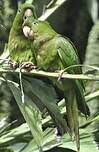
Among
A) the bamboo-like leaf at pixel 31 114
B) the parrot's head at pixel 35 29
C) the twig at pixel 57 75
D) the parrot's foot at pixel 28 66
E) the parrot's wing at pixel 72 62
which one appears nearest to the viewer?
the twig at pixel 57 75

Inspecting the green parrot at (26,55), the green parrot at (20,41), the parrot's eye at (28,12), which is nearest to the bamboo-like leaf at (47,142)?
the green parrot at (26,55)

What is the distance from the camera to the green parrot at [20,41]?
2916 mm

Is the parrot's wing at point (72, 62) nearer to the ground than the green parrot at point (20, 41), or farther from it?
nearer to the ground

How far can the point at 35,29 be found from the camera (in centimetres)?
279

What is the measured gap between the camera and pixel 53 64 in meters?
2.73

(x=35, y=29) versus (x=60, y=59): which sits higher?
(x=35, y=29)

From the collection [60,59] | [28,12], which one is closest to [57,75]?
[60,59]

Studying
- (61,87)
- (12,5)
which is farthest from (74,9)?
(61,87)

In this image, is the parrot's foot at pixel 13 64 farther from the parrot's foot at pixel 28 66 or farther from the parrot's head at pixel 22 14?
the parrot's head at pixel 22 14

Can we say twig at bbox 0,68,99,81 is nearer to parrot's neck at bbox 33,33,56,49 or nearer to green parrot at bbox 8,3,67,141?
green parrot at bbox 8,3,67,141

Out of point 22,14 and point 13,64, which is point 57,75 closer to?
point 13,64

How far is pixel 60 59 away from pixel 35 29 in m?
0.17

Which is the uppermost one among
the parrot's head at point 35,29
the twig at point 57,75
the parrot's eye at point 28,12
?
the parrot's eye at point 28,12

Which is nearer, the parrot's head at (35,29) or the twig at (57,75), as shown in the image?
the twig at (57,75)
